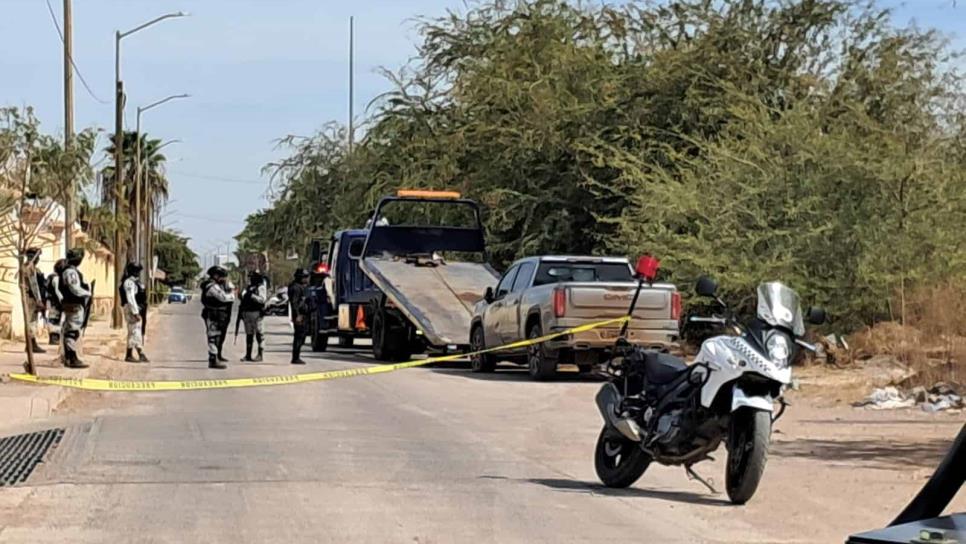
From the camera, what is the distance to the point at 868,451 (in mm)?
13461

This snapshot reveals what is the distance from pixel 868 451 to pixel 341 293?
17.7 metres

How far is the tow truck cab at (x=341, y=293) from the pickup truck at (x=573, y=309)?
18.1ft

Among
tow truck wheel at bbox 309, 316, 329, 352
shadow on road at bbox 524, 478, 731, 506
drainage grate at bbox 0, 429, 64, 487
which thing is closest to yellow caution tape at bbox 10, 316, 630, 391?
drainage grate at bbox 0, 429, 64, 487

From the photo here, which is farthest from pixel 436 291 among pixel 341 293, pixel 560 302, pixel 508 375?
pixel 560 302

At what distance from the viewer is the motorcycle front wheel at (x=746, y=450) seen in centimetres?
976

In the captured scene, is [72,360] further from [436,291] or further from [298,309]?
[436,291]

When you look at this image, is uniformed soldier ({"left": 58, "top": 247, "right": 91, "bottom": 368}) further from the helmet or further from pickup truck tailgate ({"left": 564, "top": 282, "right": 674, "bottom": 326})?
pickup truck tailgate ({"left": 564, "top": 282, "right": 674, "bottom": 326})

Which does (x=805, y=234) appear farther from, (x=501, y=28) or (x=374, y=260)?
(x=501, y=28)

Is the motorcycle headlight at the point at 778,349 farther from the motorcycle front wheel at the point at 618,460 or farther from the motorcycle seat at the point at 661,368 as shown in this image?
the motorcycle front wheel at the point at 618,460

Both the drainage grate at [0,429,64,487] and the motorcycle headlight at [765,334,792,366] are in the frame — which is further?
the drainage grate at [0,429,64,487]

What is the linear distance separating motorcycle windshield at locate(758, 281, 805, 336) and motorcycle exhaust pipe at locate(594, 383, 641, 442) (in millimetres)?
1299

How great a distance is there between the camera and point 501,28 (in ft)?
129

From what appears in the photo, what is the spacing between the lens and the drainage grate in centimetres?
1126

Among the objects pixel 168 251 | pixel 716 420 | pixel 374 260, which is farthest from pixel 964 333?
pixel 168 251
